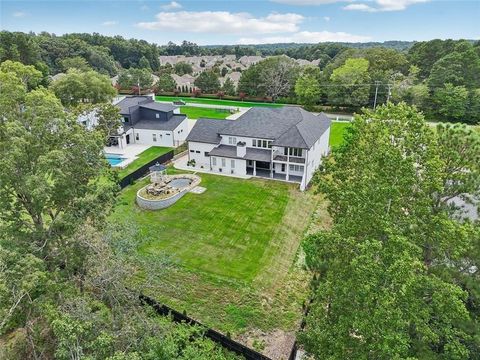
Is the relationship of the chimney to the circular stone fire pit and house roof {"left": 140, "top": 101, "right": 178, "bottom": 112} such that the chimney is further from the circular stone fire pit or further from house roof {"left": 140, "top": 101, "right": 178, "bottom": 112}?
house roof {"left": 140, "top": 101, "right": 178, "bottom": 112}

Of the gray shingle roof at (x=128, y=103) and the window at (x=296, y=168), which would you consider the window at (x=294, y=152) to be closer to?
the window at (x=296, y=168)

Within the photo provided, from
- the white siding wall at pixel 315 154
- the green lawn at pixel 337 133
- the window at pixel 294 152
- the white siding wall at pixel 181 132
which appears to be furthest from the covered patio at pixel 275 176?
the white siding wall at pixel 181 132

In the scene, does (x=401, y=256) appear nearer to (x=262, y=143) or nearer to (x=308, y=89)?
(x=262, y=143)

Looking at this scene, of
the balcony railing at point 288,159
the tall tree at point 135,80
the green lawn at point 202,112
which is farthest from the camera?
the tall tree at point 135,80

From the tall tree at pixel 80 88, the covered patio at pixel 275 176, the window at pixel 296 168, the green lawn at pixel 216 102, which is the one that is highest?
the tall tree at pixel 80 88

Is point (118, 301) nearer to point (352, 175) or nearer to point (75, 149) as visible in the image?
point (75, 149)

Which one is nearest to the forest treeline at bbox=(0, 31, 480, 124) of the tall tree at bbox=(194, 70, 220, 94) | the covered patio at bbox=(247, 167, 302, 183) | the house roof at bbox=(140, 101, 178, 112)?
the tall tree at bbox=(194, 70, 220, 94)
